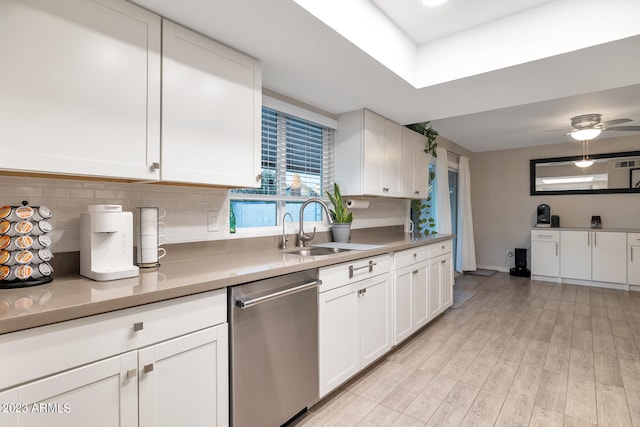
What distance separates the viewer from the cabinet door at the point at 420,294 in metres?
2.96

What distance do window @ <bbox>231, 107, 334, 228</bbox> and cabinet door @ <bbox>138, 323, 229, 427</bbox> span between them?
1114 mm

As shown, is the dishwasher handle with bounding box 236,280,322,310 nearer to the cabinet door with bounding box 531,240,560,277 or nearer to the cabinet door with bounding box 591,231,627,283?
the cabinet door with bounding box 531,240,560,277

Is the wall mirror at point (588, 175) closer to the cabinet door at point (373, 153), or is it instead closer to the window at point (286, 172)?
the cabinet door at point (373, 153)

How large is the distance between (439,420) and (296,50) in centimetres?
228

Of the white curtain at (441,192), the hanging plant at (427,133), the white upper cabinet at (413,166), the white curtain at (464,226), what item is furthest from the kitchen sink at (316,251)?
the white curtain at (464,226)

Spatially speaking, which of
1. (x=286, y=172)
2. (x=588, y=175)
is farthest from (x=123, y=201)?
(x=588, y=175)

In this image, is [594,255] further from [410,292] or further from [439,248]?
[410,292]

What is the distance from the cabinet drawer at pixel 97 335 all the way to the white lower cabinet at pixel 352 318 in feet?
2.65

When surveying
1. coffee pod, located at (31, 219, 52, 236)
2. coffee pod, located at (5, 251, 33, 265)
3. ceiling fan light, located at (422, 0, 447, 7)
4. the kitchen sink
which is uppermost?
ceiling fan light, located at (422, 0, 447, 7)

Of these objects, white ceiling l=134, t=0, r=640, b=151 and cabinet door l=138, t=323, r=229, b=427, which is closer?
cabinet door l=138, t=323, r=229, b=427

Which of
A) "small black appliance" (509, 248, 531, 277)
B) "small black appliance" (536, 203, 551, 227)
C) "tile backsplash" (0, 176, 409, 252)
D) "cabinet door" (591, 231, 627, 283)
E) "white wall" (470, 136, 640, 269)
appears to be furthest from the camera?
"small black appliance" (509, 248, 531, 277)

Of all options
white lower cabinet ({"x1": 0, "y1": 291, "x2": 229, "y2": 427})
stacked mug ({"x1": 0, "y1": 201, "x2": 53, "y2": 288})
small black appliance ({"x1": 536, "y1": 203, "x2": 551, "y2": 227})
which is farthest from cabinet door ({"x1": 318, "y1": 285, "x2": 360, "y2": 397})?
small black appliance ({"x1": 536, "y1": 203, "x2": 551, "y2": 227})

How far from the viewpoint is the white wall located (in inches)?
208

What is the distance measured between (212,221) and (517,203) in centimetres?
596
